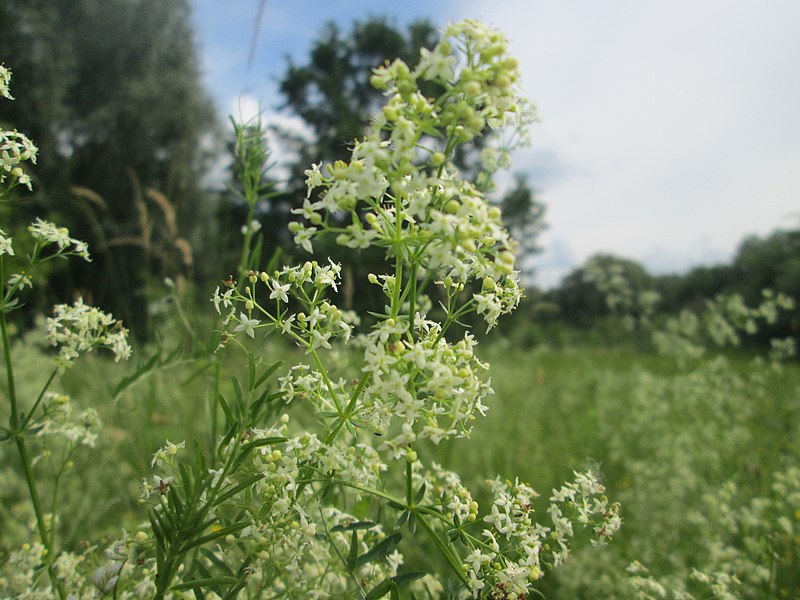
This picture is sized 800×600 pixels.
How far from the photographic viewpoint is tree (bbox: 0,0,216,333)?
14633 mm


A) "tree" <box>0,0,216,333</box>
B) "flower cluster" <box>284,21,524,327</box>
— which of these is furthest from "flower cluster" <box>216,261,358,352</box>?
"tree" <box>0,0,216,333</box>

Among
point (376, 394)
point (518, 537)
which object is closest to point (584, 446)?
point (518, 537)

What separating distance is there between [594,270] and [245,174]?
643 cm

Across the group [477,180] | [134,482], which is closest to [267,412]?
[477,180]

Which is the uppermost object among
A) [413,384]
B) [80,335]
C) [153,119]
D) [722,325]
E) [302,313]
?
[153,119]

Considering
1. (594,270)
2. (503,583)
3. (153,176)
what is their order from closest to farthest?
(503,583) → (594,270) → (153,176)

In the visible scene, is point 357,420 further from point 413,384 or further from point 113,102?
point 113,102

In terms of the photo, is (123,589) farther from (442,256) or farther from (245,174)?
(245,174)

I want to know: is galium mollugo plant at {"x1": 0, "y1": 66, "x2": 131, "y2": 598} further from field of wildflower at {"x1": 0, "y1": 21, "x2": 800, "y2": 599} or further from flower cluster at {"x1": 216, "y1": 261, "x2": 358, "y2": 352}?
flower cluster at {"x1": 216, "y1": 261, "x2": 358, "y2": 352}

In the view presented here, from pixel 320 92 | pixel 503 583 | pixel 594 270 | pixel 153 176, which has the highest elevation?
pixel 153 176

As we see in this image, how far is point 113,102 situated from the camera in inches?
701

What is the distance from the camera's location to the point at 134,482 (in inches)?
152

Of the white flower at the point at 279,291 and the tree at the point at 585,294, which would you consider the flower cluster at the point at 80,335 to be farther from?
the tree at the point at 585,294

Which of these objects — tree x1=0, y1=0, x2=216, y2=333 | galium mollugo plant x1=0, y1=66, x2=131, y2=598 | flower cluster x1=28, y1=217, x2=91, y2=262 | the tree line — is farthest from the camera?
tree x1=0, y1=0, x2=216, y2=333
